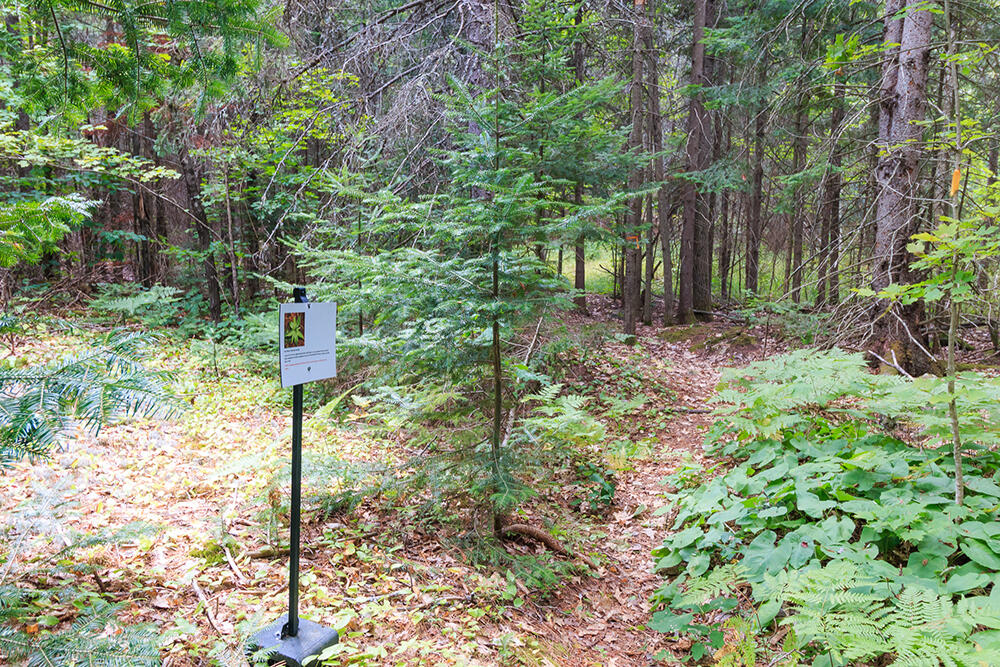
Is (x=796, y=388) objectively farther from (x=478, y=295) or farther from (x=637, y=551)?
(x=478, y=295)

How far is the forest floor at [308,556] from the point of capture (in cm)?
257

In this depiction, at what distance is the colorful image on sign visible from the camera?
2.33 meters

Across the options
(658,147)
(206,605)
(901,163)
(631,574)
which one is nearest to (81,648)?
(206,605)

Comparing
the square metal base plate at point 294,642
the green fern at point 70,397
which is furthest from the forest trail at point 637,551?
the green fern at point 70,397

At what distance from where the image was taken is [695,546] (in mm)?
3793

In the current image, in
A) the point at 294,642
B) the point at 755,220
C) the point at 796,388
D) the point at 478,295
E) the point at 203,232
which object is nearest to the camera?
the point at 294,642

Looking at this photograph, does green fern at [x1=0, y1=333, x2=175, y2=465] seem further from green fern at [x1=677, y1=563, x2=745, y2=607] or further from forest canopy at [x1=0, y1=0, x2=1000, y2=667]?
green fern at [x1=677, y1=563, x2=745, y2=607]

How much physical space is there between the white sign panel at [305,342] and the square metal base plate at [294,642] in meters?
1.16

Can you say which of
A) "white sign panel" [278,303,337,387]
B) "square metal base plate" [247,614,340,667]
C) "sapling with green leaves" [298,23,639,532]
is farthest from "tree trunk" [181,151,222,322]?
"square metal base plate" [247,614,340,667]

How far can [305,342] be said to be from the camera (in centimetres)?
243

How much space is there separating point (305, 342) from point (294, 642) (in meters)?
1.37

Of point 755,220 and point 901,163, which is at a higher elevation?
point 755,220

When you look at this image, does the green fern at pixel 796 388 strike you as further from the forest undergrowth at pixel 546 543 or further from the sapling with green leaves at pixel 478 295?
the sapling with green leaves at pixel 478 295

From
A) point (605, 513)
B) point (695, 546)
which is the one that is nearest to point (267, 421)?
point (605, 513)
